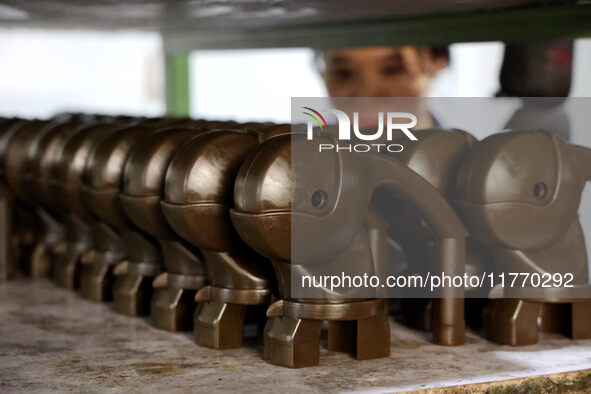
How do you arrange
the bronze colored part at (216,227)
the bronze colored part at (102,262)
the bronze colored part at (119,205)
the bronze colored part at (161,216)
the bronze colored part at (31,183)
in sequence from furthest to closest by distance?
1. the bronze colored part at (31,183)
2. the bronze colored part at (102,262)
3. the bronze colored part at (119,205)
4. the bronze colored part at (161,216)
5. the bronze colored part at (216,227)

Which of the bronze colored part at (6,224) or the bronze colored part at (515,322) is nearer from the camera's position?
the bronze colored part at (515,322)

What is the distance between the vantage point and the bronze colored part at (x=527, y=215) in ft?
4.66

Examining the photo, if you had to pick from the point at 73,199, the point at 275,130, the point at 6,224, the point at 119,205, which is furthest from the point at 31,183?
the point at 275,130

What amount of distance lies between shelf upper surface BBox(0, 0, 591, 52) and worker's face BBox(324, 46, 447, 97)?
68cm

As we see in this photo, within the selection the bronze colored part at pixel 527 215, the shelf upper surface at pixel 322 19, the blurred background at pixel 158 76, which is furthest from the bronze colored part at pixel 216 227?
the shelf upper surface at pixel 322 19

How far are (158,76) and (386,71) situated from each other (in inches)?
104

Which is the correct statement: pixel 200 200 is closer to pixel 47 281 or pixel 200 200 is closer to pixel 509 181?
pixel 509 181

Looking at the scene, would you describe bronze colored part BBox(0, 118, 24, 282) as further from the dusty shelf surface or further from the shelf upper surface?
the dusty shelf surface

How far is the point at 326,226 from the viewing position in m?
1.29

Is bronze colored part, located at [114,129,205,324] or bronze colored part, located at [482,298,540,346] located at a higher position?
bronze colored part, located at [114,129,205,324]

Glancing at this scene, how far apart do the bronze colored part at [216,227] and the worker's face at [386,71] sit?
208 centimetres

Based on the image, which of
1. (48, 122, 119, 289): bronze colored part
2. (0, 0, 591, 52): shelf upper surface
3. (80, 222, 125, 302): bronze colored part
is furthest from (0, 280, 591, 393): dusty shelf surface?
(0, 0, 591, 52): shelf upper surface

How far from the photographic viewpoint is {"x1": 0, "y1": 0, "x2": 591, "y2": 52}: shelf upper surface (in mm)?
1900

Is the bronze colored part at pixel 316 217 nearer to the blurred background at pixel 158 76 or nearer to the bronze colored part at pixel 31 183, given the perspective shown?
the blurred background at pixel 158 76
